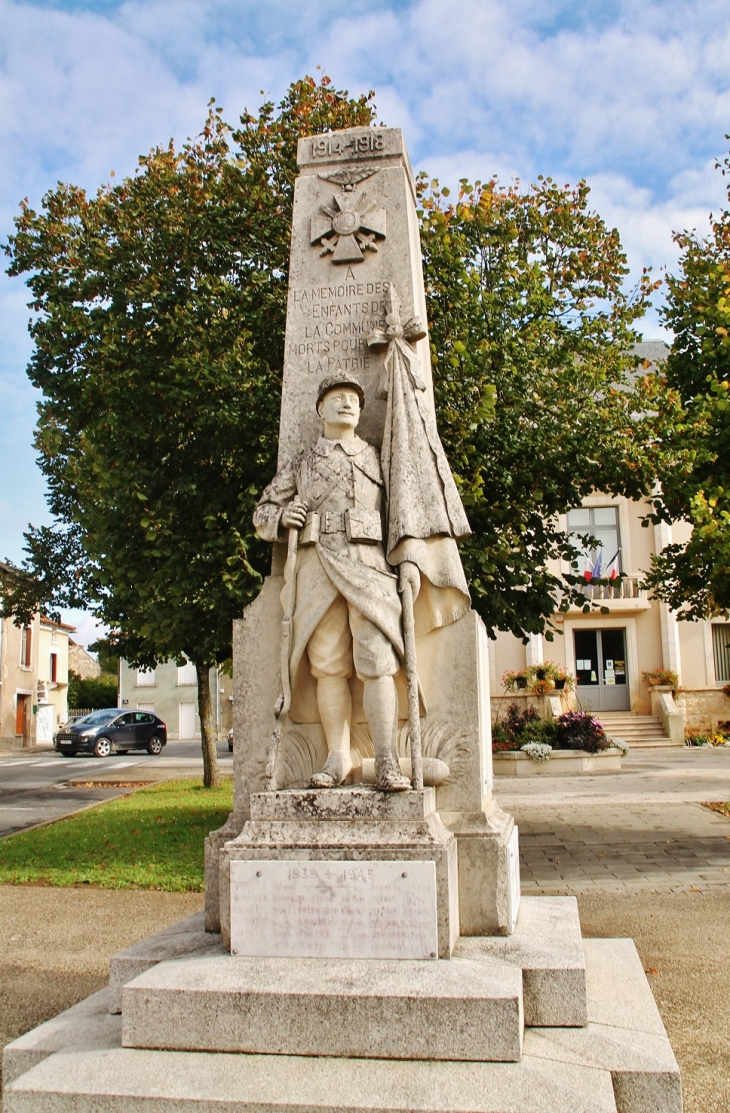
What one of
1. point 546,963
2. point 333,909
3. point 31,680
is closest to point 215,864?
point 333,909

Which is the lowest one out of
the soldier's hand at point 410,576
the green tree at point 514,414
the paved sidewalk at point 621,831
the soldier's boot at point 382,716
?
the paved sidewalk at point 621,831

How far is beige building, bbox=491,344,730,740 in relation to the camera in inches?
1117

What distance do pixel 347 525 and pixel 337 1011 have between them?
207 centimetres

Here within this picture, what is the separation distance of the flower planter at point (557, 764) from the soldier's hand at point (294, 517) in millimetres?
16028

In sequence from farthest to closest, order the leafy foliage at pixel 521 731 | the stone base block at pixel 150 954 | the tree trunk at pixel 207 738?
the leafy foliage at pixel 521 731
the tree trunk at pixel 207 738
the stone base block at pixel 150 954

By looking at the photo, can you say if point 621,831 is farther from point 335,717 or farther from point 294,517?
point 294,517

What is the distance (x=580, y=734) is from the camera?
2062 centimetres

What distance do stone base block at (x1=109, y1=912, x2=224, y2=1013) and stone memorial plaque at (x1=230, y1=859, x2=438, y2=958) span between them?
29 cm

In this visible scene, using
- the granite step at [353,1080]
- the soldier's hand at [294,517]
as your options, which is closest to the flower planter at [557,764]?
the soldier's hand at [294,517]

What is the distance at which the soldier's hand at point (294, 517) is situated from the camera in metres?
4.53

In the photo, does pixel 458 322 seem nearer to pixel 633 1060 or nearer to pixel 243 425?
pixel 243 425

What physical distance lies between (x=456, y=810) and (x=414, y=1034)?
1.22m

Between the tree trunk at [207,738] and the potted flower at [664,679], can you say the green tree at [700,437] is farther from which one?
the potted flower at [664,679]

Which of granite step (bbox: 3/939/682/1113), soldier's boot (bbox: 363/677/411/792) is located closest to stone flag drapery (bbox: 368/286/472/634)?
soldier's boot (bbox: 363/677/411/792)
